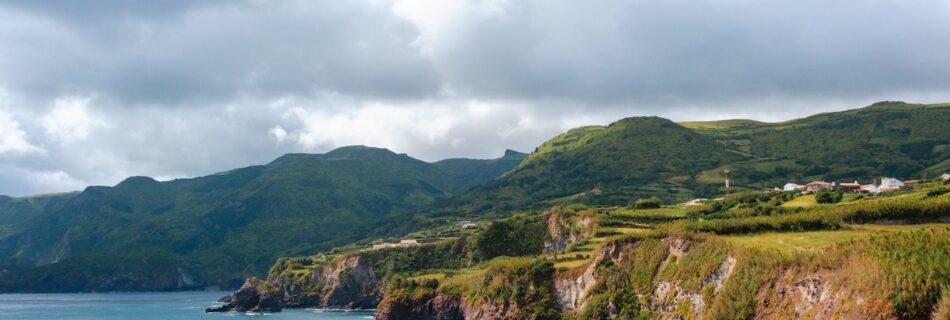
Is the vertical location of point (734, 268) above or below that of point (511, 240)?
below

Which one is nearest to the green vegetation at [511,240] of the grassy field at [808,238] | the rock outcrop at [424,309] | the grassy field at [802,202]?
the rock outcrop at [424,309]

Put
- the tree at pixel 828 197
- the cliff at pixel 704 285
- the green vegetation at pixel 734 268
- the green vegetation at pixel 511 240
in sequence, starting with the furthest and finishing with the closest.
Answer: the green vegetation at pixel 511 240
the tree at pixel 828 197
the green vegetation at pixel 734 268
the cliff at pixel 704 285

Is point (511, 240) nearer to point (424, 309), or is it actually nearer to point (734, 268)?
point (424, 309)

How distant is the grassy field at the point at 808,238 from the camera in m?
86.6

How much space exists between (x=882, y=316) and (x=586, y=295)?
52.4 m

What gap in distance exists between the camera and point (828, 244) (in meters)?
84.1

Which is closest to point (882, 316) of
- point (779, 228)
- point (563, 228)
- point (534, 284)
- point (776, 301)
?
point (776, 301)

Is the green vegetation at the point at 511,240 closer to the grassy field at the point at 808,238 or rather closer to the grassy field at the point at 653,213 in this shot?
the grassy field at the point at 653,213

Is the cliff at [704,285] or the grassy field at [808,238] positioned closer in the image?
the cliff at [704,285]

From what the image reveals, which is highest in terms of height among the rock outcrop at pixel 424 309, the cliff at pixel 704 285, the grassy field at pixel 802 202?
the grassy field at pixel 802 202

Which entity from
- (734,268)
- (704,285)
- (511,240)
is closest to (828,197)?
(704,285)

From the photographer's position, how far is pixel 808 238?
91.6 meters

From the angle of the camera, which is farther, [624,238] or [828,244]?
[624,238]

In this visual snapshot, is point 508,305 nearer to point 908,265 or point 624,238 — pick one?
point 624,238
